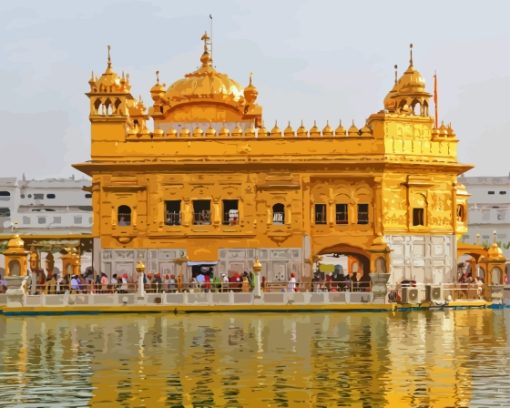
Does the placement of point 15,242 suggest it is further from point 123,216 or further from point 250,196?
point 250,196

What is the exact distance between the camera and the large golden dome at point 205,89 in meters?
46.6

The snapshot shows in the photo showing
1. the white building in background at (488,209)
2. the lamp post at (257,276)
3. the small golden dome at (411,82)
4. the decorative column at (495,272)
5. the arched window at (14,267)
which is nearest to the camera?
the lamp post at (257,276)

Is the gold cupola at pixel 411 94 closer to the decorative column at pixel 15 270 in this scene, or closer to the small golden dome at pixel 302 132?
the small golden dome at pixel 302 132

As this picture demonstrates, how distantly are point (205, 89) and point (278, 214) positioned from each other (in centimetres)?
664

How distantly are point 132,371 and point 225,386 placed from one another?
2.64m

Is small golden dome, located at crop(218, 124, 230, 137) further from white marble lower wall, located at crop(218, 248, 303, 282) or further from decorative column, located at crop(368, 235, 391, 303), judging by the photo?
decorative column, located at crop(368, 235, 391, 303)

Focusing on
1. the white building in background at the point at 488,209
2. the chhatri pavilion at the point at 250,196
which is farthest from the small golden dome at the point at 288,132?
the white building in background at the point at 488,209

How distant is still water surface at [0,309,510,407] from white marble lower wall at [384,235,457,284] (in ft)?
27.8

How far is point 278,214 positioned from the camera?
4312 centimetres

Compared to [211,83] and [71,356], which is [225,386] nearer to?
[71,356]

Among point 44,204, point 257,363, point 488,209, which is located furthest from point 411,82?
point 44,204

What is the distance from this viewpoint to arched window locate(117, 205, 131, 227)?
42.7 metres

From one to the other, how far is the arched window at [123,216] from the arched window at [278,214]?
17.1ft

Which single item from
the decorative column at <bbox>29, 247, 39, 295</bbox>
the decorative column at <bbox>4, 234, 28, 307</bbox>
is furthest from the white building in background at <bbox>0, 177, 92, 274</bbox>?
the decorative column at <bbox>4, 234, 28, 307</bbox>
